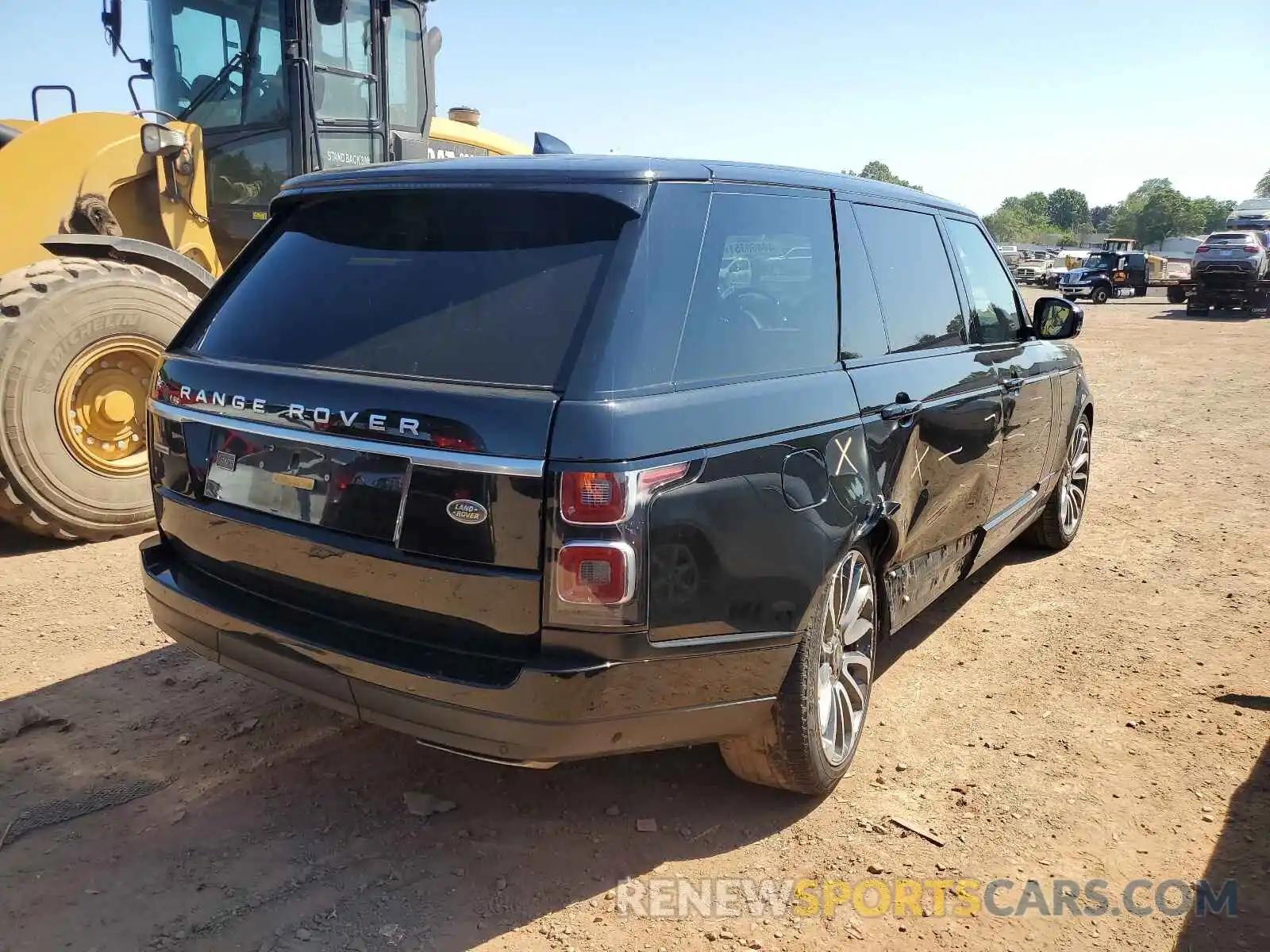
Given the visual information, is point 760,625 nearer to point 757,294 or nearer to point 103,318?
point 757,294

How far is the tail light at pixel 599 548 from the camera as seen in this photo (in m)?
2.24

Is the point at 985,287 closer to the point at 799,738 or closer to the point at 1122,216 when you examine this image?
the point at 799,738

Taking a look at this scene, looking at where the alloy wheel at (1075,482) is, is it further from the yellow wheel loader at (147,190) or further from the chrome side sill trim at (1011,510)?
the yellow wheel loader at (147,190)

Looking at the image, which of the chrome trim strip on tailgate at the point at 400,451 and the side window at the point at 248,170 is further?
the side window at the point at 248,170

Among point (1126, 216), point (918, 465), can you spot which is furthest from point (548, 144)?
point (1126, 216)

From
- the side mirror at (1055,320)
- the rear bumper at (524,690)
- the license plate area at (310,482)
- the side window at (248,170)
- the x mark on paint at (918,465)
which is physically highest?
the side window at (248,170)

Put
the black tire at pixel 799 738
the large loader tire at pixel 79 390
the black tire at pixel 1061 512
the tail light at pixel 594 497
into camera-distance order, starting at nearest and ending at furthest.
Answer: the tail light at pixel 594 497, the black tire at pixel 799 738, the large loader tire at pixel 79 390, the black tire at pixel 1061 512

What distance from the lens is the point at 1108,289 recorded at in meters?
33.3

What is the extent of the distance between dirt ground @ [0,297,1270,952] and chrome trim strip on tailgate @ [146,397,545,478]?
1.18 metres

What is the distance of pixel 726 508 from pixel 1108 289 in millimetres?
35264

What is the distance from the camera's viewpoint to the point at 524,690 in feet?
7.51
